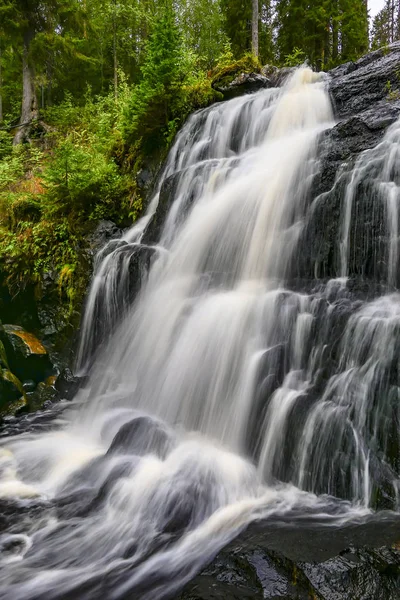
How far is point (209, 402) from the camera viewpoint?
538cm

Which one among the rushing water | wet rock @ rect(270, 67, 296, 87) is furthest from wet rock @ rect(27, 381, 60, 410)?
wet rock @ rect(270, 67, 296, 87)

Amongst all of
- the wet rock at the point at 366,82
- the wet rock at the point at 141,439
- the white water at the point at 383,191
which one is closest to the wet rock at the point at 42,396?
the wet rock at the point at 141,439

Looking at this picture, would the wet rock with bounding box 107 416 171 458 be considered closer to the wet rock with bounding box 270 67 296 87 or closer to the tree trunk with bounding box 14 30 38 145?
the wet rock with bounding box 270 67 296 87

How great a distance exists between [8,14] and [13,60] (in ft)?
21.7

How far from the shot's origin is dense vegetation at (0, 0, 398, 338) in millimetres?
9031

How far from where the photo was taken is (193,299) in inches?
262

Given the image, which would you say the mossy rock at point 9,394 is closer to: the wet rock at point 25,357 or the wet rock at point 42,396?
the wet rock at point 42,396

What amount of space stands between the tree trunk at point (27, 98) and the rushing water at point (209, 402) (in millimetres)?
9709

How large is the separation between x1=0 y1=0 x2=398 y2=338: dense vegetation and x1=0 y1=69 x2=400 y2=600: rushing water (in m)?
1.68

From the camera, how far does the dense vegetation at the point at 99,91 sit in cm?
903

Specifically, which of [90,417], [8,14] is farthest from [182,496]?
[8,14]

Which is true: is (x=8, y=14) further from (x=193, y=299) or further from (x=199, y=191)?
(x=193, y=299)

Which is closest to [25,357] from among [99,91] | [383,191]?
[383,191]

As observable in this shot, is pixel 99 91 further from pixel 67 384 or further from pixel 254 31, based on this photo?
pixel 67 384
